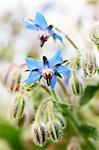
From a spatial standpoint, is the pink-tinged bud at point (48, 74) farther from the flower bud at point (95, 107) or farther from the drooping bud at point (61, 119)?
the flower bud at point (95, 107)

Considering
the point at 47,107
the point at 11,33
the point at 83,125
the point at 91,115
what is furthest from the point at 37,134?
the point at 11,33

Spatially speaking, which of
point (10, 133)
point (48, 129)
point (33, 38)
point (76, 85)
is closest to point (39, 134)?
point (48, 129)

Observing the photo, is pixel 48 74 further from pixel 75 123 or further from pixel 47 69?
pixel 75 123

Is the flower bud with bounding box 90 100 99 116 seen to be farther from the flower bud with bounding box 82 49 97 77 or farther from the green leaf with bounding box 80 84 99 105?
the flower bud with bounding box 82 49 97 77

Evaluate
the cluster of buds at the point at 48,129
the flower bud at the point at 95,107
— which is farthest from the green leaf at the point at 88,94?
the flower bud at the point at 95,107

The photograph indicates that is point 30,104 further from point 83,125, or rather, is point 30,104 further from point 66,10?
point 66,10

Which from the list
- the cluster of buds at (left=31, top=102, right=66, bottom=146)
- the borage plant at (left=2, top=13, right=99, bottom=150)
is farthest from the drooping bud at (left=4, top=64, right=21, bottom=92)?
the cluster of buds at (left=31, top=102, right=66, bottom=146)
